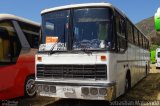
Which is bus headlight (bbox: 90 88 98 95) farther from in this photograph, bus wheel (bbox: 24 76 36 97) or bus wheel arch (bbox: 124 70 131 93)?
bus wheel (bbox: 24 76 36 97)

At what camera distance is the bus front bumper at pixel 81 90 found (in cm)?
840

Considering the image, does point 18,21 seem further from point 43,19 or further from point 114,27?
point 114,27

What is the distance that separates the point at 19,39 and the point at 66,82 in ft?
10.1

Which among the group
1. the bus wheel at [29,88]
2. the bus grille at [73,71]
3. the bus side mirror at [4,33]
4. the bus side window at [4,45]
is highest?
the bus side mirror at [4,33]

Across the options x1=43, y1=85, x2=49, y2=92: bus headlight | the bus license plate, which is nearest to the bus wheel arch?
the bus license plate

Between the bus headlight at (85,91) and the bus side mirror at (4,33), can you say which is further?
the bus side mirror at (4,33)

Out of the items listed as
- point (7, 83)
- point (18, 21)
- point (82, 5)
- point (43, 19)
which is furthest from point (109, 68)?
point (18, 21)

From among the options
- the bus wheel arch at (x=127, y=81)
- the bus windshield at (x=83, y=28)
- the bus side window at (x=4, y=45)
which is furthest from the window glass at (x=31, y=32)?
the bus wheel arch at (x=127, y=81)

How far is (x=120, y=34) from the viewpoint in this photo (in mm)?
9602

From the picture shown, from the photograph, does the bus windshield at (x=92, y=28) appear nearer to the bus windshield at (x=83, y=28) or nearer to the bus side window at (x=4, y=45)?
the bus windshield at (x=83, y=28)

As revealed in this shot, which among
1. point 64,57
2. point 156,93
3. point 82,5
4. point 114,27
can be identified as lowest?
point 156,93

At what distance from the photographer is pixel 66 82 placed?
887cm

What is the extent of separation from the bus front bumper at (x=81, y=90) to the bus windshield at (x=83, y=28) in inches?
40.5

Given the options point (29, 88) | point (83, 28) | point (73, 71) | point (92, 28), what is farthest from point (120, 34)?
point (29, 88)
